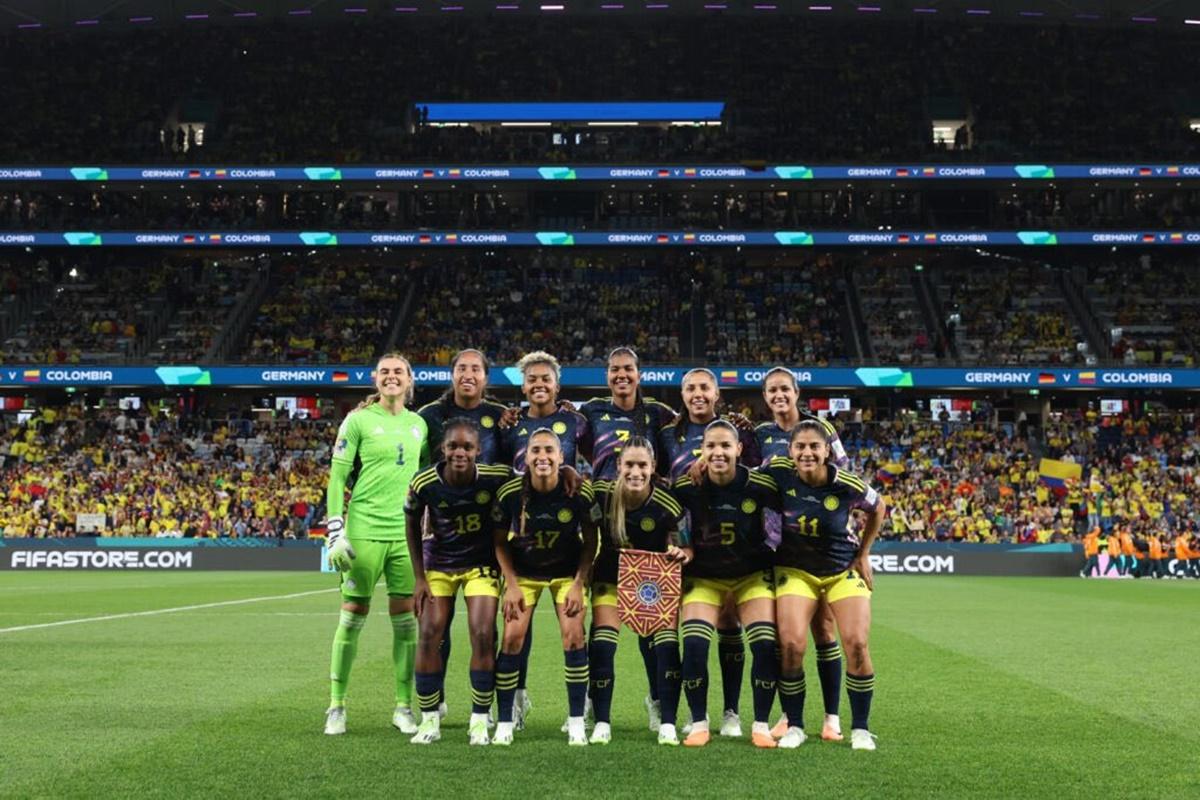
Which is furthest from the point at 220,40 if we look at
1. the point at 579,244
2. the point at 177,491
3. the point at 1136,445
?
the point at 1136,445

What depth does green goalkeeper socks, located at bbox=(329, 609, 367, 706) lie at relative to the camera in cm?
867

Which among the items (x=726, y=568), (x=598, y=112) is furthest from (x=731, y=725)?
(x=598, y=112)

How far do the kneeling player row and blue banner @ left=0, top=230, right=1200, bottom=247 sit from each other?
4111cm

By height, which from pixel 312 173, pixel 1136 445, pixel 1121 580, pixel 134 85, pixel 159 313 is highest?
pixel 134 85

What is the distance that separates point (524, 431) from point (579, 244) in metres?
41.0

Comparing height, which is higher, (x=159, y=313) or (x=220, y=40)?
(x=220, y=40)

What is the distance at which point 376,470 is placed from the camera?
9.18m

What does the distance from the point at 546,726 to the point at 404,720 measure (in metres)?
0.99

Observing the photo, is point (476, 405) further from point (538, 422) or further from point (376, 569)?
point (376, 569)

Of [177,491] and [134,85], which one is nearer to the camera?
[177,491]

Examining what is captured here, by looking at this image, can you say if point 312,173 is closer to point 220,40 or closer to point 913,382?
point 220,40

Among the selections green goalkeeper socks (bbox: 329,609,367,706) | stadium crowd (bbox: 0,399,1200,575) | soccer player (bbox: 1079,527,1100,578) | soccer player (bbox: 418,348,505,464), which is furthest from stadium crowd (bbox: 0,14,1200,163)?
green goalkeeper socks (bbox: 329,609,367,706)

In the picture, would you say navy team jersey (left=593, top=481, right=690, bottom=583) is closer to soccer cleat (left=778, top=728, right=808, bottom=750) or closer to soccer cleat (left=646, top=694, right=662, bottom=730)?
soccer cleat (left=646, top=694, right=662, bottom=730)

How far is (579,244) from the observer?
4978 centimetres
